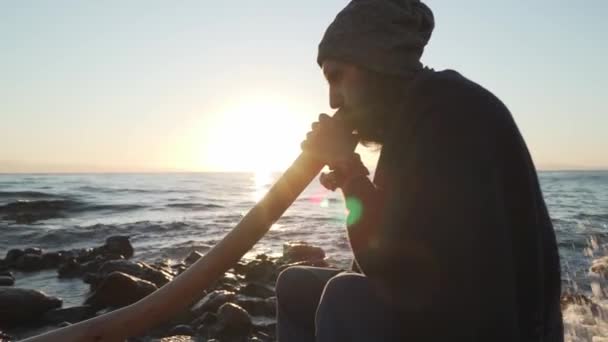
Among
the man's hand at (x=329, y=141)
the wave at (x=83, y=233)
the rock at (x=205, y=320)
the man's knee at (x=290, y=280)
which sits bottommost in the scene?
the wave at (x=83, y=233)

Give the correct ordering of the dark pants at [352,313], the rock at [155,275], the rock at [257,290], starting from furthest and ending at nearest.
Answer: the rock at [155,275] → the rock at [257,290] → the dark pants at [352,313]

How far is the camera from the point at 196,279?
92.6 inches

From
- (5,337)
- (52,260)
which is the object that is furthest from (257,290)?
(52,260)

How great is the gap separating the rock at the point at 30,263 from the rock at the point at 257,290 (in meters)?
4.79

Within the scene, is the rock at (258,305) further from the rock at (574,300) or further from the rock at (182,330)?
the rock at (574,300)

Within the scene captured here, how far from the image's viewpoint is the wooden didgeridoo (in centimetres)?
226

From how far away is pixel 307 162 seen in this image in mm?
2342

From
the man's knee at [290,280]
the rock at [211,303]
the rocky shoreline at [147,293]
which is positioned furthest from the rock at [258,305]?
the man's knee at [290,280]

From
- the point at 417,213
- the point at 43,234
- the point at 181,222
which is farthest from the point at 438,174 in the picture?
the point at 181,222

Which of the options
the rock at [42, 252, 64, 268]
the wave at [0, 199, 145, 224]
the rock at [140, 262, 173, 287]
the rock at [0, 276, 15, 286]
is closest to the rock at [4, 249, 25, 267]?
the rock at [42, 252, 64, 268]

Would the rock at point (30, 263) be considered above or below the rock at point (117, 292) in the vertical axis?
below

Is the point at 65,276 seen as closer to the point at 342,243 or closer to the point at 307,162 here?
the point at 342,243

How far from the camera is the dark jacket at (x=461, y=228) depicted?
1.66 meters

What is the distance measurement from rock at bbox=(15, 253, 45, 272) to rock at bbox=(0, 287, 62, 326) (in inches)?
155
